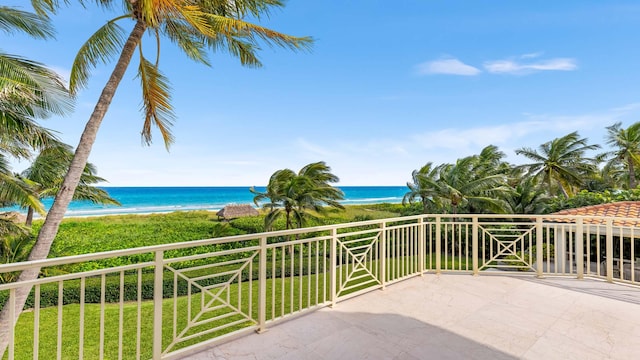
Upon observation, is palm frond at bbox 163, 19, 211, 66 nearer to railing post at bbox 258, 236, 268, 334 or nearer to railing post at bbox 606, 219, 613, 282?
railing post at bbox 258, 236, 268, 334

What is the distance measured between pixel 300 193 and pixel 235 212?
10.9 m

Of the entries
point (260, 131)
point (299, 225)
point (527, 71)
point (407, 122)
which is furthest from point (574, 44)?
point (260, 131)

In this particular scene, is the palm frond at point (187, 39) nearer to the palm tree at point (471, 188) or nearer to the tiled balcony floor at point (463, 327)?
the tiled balcony floor at point (463, 327)

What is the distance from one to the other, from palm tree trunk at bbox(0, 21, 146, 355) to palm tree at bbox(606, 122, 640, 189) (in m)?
25.5

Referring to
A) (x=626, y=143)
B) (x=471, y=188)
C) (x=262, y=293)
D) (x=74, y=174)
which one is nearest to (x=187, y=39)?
(x=74, y=174)

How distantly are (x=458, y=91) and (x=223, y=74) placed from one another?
10.3 m

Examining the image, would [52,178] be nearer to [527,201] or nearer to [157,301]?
[157,301]

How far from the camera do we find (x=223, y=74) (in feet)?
45.1

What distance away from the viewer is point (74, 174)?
13.5ft

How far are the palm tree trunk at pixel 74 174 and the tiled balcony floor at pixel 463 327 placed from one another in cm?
315

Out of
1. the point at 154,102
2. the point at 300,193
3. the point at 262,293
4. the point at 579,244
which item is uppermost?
the point at 154,102

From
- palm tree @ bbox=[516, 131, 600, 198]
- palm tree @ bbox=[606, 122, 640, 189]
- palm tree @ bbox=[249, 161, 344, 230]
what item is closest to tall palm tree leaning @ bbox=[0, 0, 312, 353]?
palm tree @ bbox=[249, 161, 344, 230]

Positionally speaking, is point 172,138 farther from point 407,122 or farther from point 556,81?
point 407,122

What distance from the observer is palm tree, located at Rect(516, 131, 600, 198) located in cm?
1697
